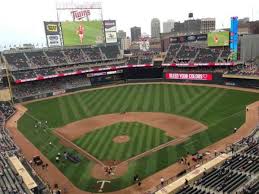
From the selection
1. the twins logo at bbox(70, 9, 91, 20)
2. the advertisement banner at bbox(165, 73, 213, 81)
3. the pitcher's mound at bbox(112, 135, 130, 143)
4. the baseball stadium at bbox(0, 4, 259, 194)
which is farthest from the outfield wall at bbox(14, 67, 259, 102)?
the pitcher's mound at bbox(112, 135, 130, 143)

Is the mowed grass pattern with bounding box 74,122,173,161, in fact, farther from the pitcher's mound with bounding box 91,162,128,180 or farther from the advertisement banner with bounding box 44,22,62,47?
the advertisement banner with bounding box 44,22,62,47

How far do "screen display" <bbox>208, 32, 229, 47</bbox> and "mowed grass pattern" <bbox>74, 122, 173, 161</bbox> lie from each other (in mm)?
39769

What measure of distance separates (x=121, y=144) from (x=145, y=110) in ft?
50.9

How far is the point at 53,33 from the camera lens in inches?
3059

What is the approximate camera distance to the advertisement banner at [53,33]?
76562mm

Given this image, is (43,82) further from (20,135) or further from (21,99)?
(20,135)

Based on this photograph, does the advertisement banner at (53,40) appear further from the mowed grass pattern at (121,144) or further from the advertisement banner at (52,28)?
the mowed grass pattern at (121,144)

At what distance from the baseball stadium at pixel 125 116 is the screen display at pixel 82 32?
289mm

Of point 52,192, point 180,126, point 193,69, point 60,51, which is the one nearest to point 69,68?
point 60,51

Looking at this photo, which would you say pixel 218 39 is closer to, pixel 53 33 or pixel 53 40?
pixel 53 33

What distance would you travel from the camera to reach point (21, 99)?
2569 inches

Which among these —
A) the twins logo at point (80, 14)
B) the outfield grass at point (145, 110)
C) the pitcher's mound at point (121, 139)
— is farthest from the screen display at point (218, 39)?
the pitcher's mound at point (121, 139)

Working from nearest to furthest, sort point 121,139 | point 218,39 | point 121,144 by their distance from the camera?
point 121,144 → point 121,139 → point 218,39

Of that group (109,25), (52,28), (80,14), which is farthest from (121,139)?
(109,25)
